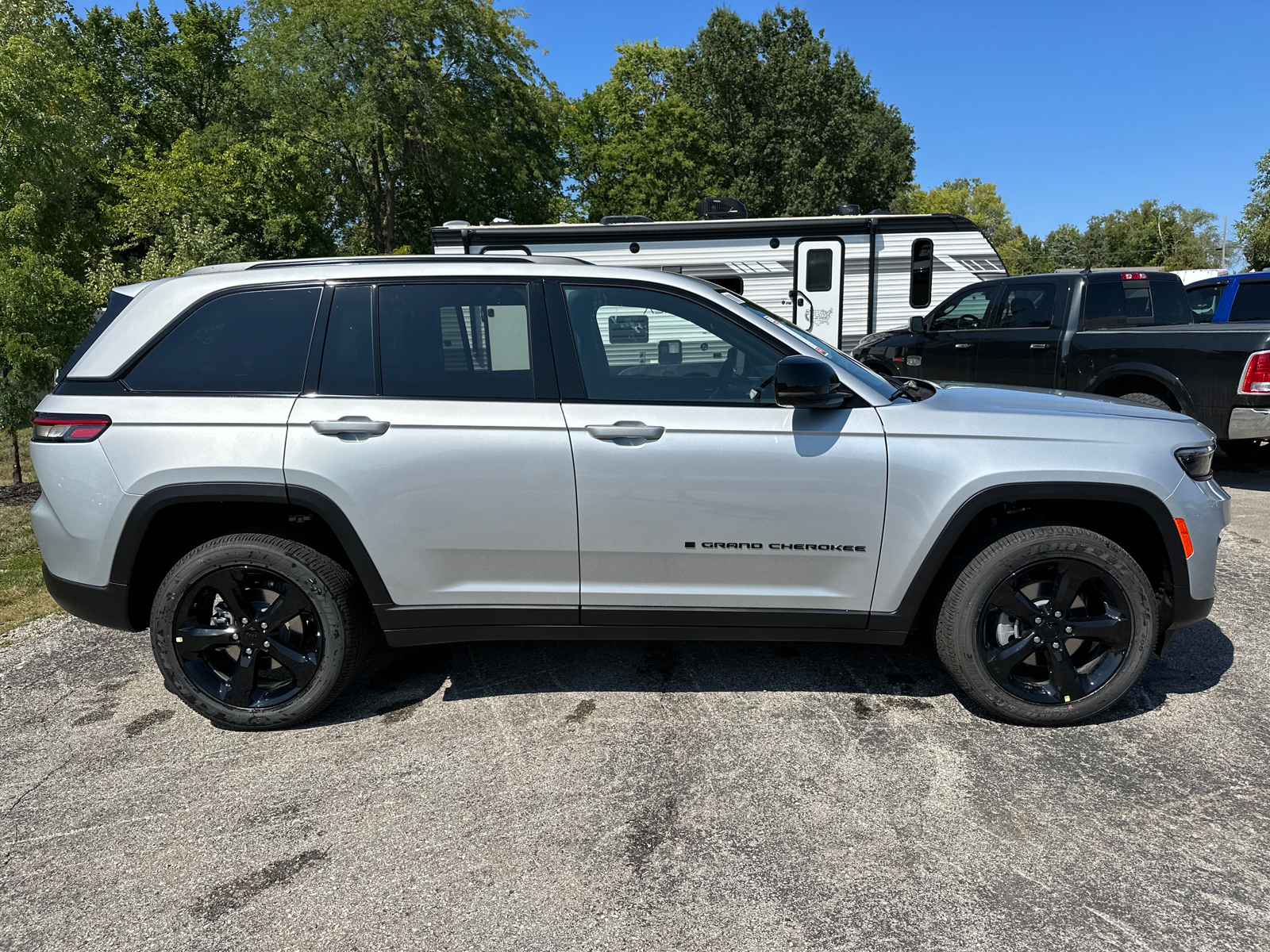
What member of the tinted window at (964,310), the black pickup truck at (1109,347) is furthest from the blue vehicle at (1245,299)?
the tinted window at (964,310)

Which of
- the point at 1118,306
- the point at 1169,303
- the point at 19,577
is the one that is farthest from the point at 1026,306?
the point at 19,577

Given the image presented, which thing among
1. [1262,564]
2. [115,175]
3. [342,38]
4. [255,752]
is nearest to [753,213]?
[342,38]

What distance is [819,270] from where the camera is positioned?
11008mm

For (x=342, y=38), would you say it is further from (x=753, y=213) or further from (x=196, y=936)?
(x=196, y=936)

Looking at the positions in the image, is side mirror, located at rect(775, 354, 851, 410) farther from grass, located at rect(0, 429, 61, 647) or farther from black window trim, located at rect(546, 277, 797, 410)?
grass, located at rect(0, 429, 61, 647)

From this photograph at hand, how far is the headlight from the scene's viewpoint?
128 inches

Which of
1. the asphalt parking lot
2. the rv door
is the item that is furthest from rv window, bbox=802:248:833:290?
the asphalt parking lot

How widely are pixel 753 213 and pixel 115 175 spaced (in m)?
26.6

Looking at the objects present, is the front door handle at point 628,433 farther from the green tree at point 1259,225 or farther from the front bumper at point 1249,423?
the green tree at point 1259,225

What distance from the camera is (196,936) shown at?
2.29 metres

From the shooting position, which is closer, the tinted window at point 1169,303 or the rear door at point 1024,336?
the tinted window at point 1169,303

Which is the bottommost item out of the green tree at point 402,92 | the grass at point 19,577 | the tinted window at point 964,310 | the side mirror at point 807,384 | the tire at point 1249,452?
the grass at point 19,577

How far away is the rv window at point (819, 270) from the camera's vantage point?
35.9 ft

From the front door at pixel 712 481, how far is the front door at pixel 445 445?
155 millimetres
